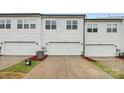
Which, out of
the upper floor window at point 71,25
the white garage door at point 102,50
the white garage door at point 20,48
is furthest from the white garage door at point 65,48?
the white garage door at point 20,48

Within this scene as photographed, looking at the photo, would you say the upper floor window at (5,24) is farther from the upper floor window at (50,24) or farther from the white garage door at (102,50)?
the white garage door at (102,50)

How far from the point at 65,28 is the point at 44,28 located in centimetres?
254

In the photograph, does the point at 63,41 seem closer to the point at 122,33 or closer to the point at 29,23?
the point at 29,23

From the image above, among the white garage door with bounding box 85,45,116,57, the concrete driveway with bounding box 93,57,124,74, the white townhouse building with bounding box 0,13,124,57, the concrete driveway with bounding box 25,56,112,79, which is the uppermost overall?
the white townhouse building with bounding box 0,13,124,57

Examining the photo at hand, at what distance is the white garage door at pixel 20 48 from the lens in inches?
1376

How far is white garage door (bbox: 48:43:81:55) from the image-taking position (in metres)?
35.2

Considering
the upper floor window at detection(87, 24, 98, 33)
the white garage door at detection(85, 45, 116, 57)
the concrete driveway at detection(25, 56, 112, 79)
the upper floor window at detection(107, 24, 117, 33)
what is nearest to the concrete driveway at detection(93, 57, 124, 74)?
the concrete driveway at detection(25, 56, 112, 79)

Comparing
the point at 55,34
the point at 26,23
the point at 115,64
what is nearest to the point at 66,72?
the point at 115,64

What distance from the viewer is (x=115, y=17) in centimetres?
3634

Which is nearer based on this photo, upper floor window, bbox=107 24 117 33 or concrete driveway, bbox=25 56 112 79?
concrete driveway, bbox=25 56 112 79

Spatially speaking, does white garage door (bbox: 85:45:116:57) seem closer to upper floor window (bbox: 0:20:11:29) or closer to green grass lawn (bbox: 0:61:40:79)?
upper floor window (bbox: 0:20:11:29)

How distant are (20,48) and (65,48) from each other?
18.0 ft

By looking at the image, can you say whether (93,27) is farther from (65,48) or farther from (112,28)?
(65,48)

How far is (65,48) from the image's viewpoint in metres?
35.4
